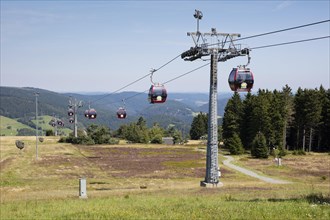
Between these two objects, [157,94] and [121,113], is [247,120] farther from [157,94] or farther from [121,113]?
[157,94]

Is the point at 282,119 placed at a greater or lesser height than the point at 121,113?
lesser

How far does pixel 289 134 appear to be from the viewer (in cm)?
10306

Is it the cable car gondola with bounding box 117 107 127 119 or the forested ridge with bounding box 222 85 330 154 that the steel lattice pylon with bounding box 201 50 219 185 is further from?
the forested ridge with bounding box 222 85 330 154

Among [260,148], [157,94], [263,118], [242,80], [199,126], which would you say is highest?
[242,80]

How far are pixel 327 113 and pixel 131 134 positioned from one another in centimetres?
6659

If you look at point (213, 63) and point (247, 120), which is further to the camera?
point (247, 120)

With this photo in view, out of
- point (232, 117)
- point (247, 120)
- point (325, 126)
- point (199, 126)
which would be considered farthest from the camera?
point (199, 126)

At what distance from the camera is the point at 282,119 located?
3531 inches

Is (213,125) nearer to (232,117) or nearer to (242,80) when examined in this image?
(242,80)

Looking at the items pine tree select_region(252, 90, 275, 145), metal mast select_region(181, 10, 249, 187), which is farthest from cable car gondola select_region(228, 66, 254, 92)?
pine tree select_region(252, 90, 275, 145)

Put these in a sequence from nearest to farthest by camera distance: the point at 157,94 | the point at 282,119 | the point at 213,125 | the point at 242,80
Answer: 1. the point at 242,80
2. the point at 157,94
3. the point at 213,125
4. the point at 282,119

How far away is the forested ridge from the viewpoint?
8904cm

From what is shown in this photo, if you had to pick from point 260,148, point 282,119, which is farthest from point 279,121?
point 260,148

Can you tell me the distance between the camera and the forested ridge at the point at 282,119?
89038 mm
